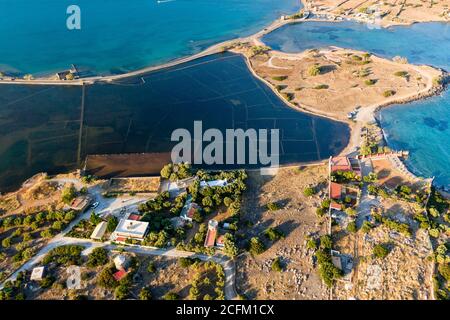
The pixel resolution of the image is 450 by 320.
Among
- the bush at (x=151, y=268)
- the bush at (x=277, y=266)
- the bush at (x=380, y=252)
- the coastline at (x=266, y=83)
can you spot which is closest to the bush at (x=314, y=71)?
the coastline at (x=266, y=83)

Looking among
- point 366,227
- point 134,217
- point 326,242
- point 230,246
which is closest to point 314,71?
point 366,227

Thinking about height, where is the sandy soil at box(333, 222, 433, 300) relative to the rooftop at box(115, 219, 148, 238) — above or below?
below

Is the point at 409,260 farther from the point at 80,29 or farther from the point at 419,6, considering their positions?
the point at 419,6

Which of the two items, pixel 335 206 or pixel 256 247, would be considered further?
pixel 335 206

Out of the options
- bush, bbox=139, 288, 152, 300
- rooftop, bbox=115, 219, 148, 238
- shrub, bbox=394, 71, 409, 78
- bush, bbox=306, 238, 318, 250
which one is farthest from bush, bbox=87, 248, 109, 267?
shrub, bbox=394, 71, 409, 78

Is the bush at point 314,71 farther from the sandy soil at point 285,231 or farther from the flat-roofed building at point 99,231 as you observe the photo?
the flat-roofed building at point 99,231

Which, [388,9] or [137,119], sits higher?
[388,9]

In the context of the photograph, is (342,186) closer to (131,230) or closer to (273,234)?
(273,234)

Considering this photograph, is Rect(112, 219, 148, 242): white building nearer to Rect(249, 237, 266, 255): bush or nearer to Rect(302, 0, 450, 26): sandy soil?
Rect(249, 237, 266, 255): bush
